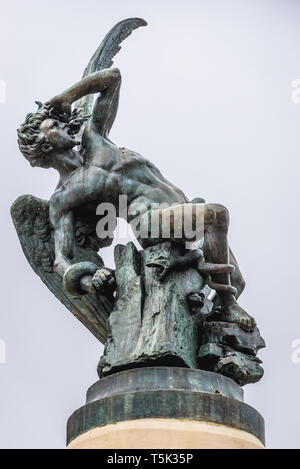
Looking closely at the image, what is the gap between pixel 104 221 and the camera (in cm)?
947

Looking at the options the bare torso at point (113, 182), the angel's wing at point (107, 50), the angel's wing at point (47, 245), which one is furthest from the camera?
the angel's wing at point (107, 50)

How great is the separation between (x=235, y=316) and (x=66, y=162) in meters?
2.09

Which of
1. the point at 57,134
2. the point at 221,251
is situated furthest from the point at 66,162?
the point at 221,251

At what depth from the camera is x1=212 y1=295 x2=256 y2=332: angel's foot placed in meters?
8.73

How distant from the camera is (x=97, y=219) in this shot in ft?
31.3

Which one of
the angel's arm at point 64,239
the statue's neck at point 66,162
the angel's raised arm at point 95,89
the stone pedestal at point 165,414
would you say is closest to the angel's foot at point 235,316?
the stone pedestal at point 165,414

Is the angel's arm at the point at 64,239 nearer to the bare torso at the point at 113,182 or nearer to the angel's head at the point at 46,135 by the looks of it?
the bare torso at the point at 113,182

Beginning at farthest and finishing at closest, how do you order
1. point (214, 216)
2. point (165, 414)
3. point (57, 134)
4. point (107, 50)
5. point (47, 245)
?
point (107, 50) < point (47, 245) < point (57, 134) < point (214, 216) < point (165, 414)

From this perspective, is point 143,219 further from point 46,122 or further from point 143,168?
point 46,122

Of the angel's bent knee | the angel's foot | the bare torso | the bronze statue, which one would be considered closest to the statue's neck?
the bronze statue

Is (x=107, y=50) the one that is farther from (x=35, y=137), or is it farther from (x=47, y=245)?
(x=47, y=245)

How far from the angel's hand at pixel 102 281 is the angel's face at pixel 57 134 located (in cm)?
134

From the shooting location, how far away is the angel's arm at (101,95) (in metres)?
9.35

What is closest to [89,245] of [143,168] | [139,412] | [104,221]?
[104,221]
